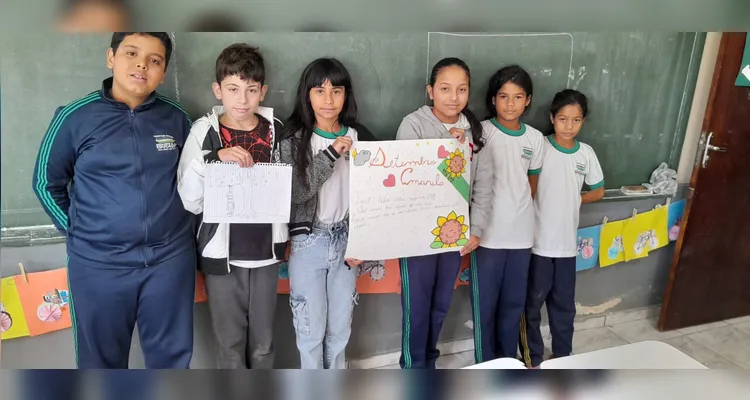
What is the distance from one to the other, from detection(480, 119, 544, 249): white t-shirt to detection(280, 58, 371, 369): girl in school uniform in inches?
10.1

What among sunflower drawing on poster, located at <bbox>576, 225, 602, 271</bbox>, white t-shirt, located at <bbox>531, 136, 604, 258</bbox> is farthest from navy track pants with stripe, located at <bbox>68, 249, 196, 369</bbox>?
sunflower drawing on poster, located at <bbox>576, 225, 602, 271</bbox>

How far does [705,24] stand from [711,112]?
2.84ft

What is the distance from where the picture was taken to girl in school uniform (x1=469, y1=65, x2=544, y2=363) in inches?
34.4

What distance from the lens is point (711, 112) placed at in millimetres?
955

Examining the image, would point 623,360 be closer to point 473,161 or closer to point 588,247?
point 473,161

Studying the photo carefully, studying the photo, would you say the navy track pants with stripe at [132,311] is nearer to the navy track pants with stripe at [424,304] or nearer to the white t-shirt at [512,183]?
the navy track pants with stripe at [424,304]

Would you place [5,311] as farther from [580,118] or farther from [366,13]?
[580,118]

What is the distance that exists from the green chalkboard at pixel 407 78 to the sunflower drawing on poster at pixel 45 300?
0.09 metres

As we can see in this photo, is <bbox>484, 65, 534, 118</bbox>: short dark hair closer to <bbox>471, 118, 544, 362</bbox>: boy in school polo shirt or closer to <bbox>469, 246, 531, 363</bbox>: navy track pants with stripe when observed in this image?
<bbox>471, 118, 544, 362</bbox>: boy in school polo shirt

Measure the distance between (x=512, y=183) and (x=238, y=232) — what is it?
507 millimetres

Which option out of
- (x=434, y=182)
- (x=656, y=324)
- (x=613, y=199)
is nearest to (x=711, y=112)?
(x=613, y=199)

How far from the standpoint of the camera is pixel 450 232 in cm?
89

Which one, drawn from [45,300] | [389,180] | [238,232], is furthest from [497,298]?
[45,300]

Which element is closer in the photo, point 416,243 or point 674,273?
point 416,243
